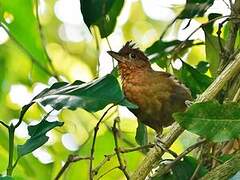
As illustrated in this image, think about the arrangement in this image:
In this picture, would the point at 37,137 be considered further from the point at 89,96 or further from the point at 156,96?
the point at 156,96

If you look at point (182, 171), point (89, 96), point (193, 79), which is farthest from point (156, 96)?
point (89, 96)

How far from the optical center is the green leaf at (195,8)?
5.63ft

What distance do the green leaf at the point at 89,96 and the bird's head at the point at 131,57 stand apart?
0.66 meters

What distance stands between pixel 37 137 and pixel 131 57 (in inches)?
26.2

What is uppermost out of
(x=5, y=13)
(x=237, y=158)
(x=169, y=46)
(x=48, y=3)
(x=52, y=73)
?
(x=48, y=3)

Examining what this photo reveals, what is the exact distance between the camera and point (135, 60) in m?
1.94

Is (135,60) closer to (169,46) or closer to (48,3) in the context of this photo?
(169,46)

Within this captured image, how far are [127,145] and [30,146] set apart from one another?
0.62m

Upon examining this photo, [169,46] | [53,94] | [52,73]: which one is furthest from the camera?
[52,73]

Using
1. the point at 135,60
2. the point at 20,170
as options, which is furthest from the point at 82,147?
the point at 135,60

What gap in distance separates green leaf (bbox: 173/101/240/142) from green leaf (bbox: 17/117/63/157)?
271 mm

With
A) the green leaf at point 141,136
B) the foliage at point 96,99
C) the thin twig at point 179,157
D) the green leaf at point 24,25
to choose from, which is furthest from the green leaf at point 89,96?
the green leaf at point 24,25

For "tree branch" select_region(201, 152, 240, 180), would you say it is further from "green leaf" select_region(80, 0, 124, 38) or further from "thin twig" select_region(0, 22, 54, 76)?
"thin twig" select_region(0, 22, 54, 76)

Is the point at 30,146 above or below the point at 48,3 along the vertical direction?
below
